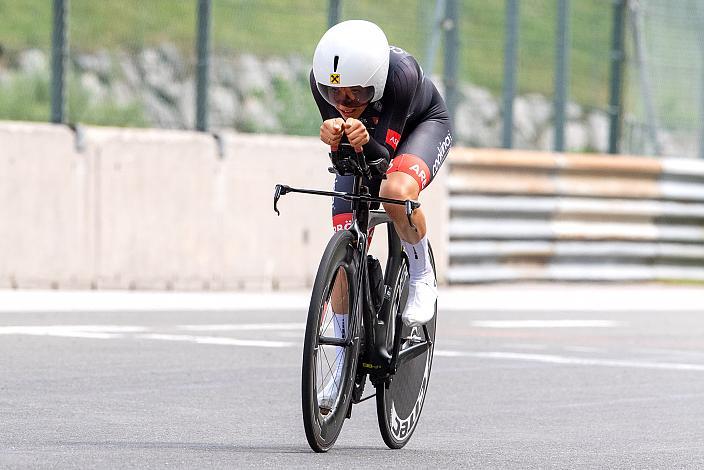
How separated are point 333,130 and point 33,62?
1312 centimetres

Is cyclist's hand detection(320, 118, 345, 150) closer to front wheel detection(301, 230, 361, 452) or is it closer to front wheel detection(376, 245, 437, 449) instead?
front wheel detection(301, 230, 361, 452)

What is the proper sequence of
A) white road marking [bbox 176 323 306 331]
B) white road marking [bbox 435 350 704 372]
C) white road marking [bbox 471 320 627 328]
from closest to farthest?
1. white road marking [bbox 435 350 704 372]
2. white road marking [bbox 176 323 306 331]
3. white road marking [bbox 471 320 627 328]

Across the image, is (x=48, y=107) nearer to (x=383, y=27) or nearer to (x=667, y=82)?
(x=383, y=27)

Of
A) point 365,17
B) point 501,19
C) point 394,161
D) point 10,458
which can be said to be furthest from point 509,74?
point 10,458

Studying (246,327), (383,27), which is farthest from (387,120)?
(383,27)

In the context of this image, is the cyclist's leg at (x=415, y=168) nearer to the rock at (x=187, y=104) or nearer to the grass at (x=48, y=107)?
the grass at (x=48, y=107)

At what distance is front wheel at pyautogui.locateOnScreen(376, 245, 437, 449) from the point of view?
24.6 feet

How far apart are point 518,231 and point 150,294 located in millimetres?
4551

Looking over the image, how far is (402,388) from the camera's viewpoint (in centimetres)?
777

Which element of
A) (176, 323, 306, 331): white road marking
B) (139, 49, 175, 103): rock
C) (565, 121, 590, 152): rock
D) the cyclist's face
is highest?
the cyclist's face

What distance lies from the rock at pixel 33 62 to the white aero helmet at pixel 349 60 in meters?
11.0

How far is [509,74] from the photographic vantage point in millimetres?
18688

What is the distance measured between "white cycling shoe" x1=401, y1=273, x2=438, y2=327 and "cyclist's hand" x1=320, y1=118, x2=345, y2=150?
939mm

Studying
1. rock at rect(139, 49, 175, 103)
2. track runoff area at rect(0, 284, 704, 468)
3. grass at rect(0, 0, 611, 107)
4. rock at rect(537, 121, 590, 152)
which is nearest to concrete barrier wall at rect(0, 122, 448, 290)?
track runoff area at rect(0, 284, 704, 468)
